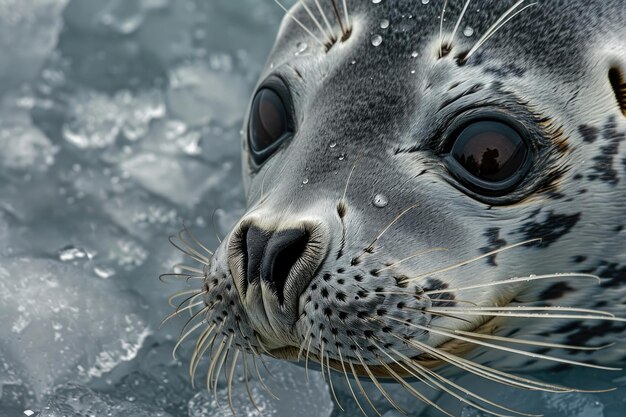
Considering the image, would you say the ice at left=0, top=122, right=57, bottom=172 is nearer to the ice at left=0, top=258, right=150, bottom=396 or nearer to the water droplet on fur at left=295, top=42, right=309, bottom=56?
the ice at left=0, top=258, right=150, bottom=396

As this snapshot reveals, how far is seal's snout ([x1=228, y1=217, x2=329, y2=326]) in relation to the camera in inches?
83.3

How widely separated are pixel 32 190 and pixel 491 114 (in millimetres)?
2299

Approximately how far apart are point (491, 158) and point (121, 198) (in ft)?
6.80

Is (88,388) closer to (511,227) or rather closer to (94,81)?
(511,227)

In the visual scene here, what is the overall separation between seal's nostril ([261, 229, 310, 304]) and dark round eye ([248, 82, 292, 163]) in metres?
0.51

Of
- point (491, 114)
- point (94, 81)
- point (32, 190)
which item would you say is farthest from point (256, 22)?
point (491, 114)

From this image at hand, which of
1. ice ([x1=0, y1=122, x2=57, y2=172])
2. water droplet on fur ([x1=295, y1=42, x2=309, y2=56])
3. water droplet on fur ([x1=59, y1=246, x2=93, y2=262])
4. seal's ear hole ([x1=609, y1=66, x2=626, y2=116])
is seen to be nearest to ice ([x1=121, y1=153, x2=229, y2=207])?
ice ([x1=0, y1=122, x2=57, y2=172])

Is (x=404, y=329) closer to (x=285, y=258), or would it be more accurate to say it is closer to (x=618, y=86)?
(x=285, y=258)

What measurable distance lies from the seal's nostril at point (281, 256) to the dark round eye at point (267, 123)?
51 cm

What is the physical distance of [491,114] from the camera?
7.41 feet

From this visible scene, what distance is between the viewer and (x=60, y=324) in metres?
3.15

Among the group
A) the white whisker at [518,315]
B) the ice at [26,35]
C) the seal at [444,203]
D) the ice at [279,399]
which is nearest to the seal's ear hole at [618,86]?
the seal at [444,203]

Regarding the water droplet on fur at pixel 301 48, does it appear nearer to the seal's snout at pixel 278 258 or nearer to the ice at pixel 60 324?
the seal's snout at pixel 278 258

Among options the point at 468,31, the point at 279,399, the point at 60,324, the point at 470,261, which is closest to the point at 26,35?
the point at 60,324
